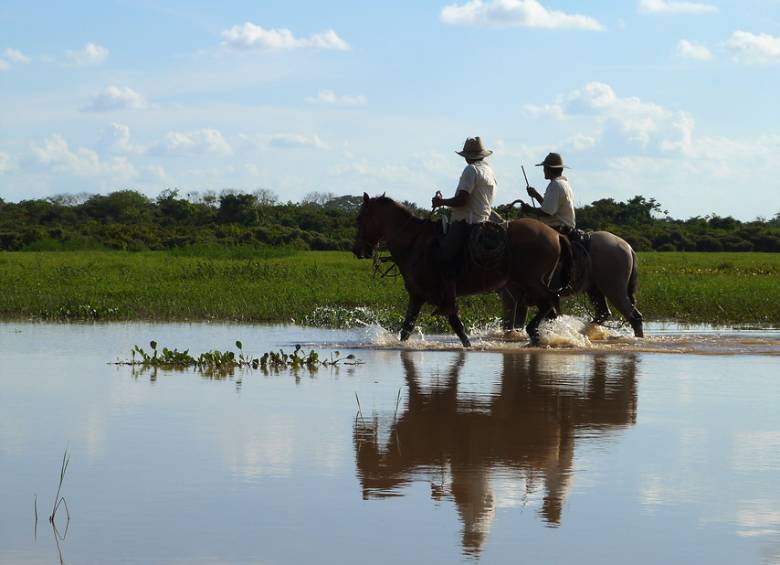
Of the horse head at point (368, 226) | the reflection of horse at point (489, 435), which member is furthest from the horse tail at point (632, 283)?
the reflection of horse at point (489, 435)

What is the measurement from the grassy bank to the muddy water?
5.83m

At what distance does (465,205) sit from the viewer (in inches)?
531

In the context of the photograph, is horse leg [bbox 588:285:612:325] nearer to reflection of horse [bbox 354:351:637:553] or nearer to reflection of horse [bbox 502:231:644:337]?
reflection of horse [bbox 502:231:644:337]

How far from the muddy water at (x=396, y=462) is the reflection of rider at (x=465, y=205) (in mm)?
1475

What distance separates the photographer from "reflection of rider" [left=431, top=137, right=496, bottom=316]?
44.0ft

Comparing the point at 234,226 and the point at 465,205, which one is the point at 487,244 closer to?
the point at 465,205

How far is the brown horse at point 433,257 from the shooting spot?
13.6 m

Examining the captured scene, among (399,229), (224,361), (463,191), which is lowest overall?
(224,361)

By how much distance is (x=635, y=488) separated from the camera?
637 centimetres

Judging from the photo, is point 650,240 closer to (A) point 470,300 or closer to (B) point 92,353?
Result: (A) point 470,300

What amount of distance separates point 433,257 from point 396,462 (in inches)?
260

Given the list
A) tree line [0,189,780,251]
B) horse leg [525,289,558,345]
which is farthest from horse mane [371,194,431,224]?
tree line [0,189,780,251]

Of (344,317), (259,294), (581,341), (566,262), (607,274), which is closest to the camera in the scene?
(566,262)

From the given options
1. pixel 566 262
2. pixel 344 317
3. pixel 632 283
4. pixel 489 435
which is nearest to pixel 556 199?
pixel 566 262
